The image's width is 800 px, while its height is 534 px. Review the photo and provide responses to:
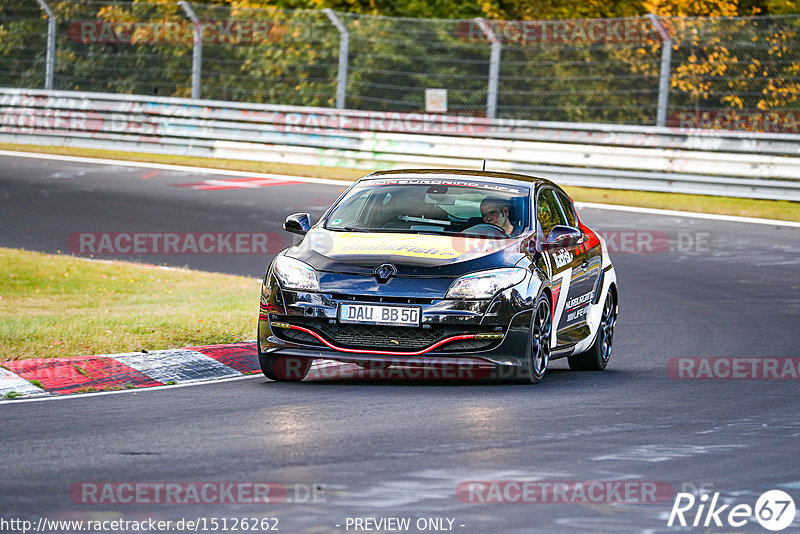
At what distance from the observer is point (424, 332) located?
29.3 feet

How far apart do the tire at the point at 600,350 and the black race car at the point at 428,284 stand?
40 cm

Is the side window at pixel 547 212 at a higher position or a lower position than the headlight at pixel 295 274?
higher

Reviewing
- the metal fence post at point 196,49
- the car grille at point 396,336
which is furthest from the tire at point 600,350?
the metal fence post at point 196,49

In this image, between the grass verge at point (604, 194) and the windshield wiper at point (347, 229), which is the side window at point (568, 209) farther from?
the grass verge at point (604, 194)

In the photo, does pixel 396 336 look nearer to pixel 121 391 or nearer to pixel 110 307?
pixel 121 391

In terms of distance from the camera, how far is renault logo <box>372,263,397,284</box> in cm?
896

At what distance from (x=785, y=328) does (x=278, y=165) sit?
49.6 feet

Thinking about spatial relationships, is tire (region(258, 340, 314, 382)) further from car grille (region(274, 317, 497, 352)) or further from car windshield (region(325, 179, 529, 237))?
car windshield (region(325, 179, 529, 237))

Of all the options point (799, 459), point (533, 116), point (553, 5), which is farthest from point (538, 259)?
point (553, 5)

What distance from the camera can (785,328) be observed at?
12.7 m

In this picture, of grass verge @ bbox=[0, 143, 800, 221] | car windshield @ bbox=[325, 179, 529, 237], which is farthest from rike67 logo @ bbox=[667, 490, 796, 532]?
grass verge @ bbox=[0, 143, 800, 221]

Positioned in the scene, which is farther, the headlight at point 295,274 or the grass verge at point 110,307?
the grass verge at point 110,307

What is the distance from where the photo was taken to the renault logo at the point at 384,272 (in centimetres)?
896

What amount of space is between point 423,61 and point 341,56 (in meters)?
1.53
